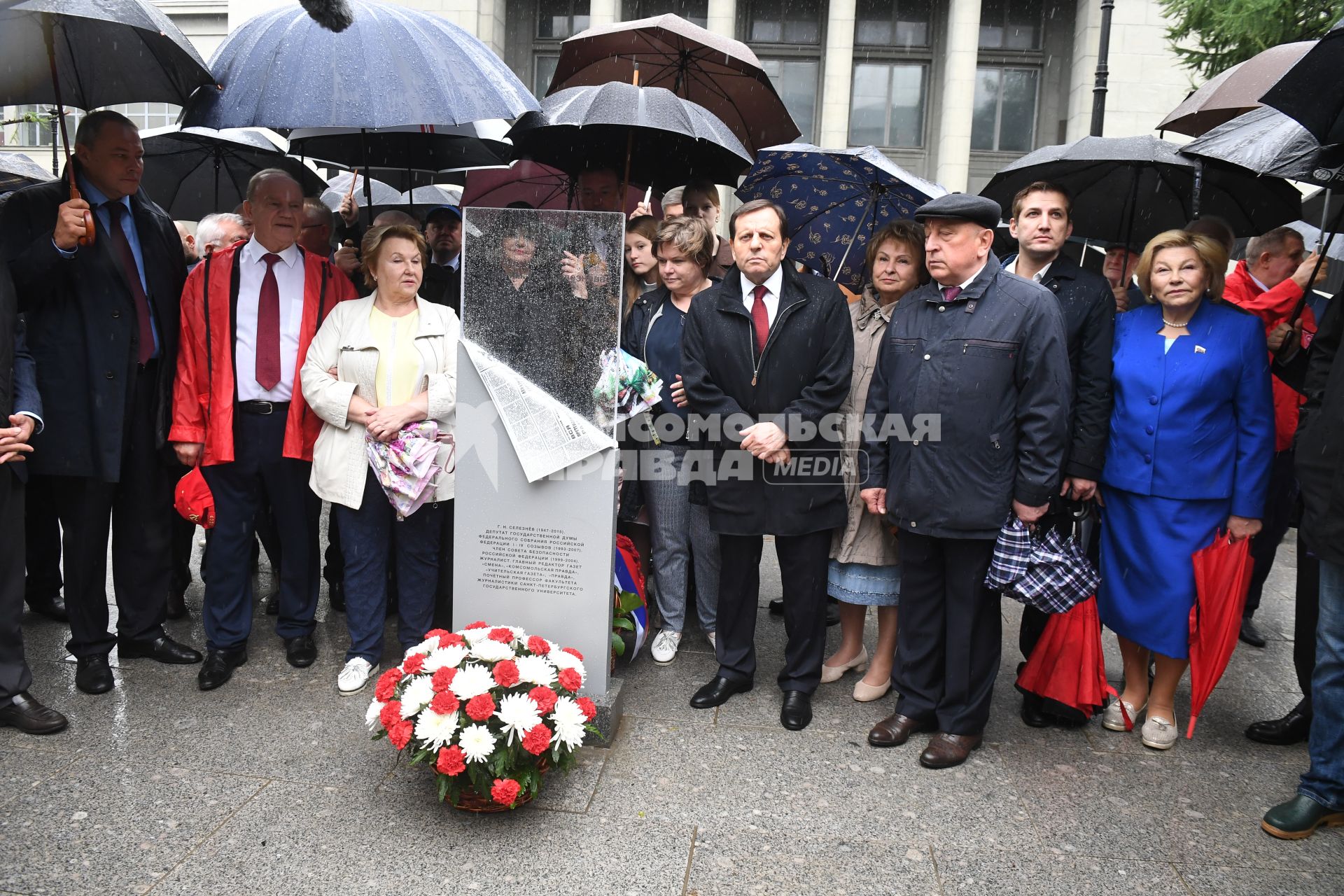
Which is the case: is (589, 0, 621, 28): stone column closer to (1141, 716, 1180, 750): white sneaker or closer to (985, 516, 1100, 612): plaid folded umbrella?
(985, 516, 1100, 612): plaid folded umbrella

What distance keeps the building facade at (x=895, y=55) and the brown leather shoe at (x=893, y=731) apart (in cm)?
2131

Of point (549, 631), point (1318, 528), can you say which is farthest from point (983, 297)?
point (549, 631)

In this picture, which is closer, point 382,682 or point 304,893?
point 304,893

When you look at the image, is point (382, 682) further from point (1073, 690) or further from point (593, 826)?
point (1073, 690)

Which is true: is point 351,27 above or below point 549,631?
above

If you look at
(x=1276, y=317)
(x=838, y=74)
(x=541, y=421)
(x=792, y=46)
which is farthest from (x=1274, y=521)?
(x=792, y=46)

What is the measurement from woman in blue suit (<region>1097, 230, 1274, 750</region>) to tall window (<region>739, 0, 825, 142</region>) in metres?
23.5

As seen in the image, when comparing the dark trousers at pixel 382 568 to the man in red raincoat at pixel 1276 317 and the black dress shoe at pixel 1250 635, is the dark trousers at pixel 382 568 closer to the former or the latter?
the man in red raincoat at pixel 1276 317

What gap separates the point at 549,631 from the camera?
159 inches

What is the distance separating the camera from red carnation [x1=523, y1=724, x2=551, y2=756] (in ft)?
10.6

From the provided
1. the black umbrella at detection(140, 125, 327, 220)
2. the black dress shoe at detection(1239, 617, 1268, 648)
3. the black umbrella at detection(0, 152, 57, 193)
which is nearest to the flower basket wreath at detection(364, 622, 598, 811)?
the black dress shoe at detection(1239, 617, 1268, 648)

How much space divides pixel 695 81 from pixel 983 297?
9.45ft

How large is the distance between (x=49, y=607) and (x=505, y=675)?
3.46 meters

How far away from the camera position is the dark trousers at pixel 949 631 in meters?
3.88
